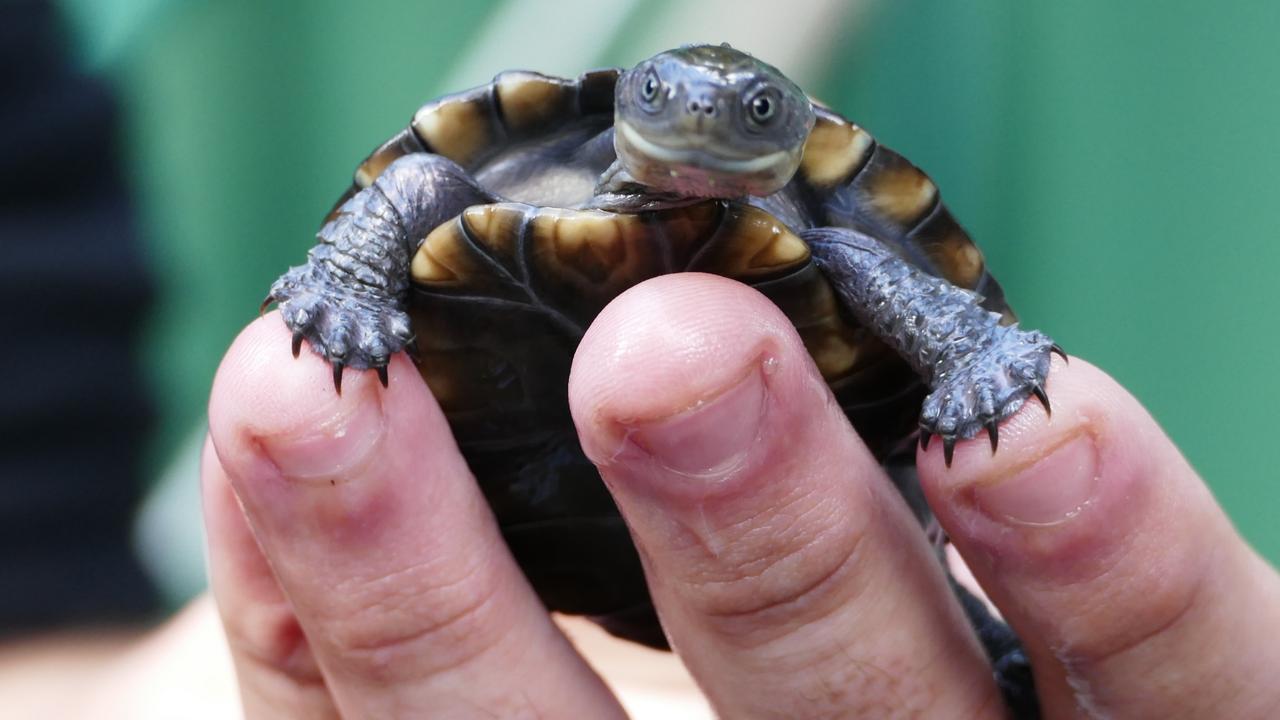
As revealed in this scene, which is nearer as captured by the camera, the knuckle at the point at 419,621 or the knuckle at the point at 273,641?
the knuckle at the point at 419,621

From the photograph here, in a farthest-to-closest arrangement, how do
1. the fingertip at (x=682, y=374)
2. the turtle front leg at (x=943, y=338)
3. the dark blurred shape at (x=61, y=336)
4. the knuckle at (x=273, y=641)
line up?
the dark blurred shape at (x=61, y=336), the knuckle at (x=273, y=641), the turtle front leg at (x=943, y=338), the fingertip at (x=682, y=374)

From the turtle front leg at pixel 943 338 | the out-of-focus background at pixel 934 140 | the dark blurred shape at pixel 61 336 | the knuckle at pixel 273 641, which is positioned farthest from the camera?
the out-of-focus background at pixel 934 140

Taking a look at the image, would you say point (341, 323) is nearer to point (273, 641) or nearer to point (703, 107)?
point (703, 107)

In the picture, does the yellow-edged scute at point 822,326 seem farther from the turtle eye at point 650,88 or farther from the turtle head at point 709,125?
the turtle eye at point 650,88

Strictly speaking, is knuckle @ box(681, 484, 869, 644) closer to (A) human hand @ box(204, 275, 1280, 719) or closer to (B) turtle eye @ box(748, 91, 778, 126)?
(A) human hand @ box(204, 275, 1280, 719)

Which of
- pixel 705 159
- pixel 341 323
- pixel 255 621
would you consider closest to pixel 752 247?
pixel 705 159

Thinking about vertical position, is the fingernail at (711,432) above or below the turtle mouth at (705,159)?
below

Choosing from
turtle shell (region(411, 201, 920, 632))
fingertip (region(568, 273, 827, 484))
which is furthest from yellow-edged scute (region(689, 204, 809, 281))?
fingertip (region(568, 273, 827, 484))

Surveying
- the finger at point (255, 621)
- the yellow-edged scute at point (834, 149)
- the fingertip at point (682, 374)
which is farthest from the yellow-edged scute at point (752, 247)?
the finger at point (255, 621)
